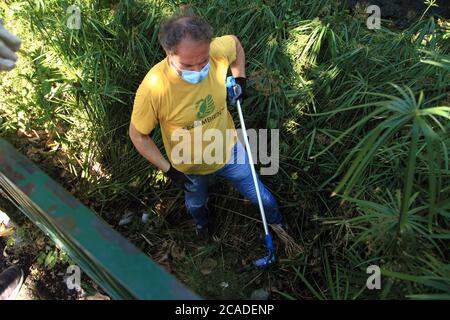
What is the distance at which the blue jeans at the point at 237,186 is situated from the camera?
283cm

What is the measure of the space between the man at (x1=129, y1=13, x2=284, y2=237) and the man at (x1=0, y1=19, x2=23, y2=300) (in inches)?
26.9

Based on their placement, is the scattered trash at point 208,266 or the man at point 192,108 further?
the scattered trash at point 208,266

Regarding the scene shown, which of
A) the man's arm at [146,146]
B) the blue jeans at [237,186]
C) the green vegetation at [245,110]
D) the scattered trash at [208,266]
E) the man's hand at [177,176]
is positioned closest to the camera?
the man's arm at [146,146]

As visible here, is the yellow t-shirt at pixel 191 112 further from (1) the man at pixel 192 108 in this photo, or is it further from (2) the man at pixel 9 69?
(2) the man at pixel 9 69

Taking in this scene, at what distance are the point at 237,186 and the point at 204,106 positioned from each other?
0.71 meters

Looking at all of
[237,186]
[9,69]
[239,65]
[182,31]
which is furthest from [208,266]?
[9,69]

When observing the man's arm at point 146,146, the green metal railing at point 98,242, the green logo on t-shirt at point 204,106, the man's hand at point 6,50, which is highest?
the man's hand at point 6,50

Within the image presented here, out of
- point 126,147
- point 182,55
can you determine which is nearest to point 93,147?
point 126,147

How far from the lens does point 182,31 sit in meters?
2.17

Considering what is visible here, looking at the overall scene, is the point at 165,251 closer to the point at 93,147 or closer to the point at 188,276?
the point at 188,276

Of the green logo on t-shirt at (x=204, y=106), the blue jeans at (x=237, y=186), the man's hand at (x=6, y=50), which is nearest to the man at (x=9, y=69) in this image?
the man's hand at (x=6, y=50)

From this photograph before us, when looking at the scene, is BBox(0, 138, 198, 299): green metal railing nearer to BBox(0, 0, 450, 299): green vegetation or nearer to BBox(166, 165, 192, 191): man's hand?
BBox(166, 165, 192, 191): man's hand

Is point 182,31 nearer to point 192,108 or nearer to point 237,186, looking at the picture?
point 192,108

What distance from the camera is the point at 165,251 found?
3.27m
